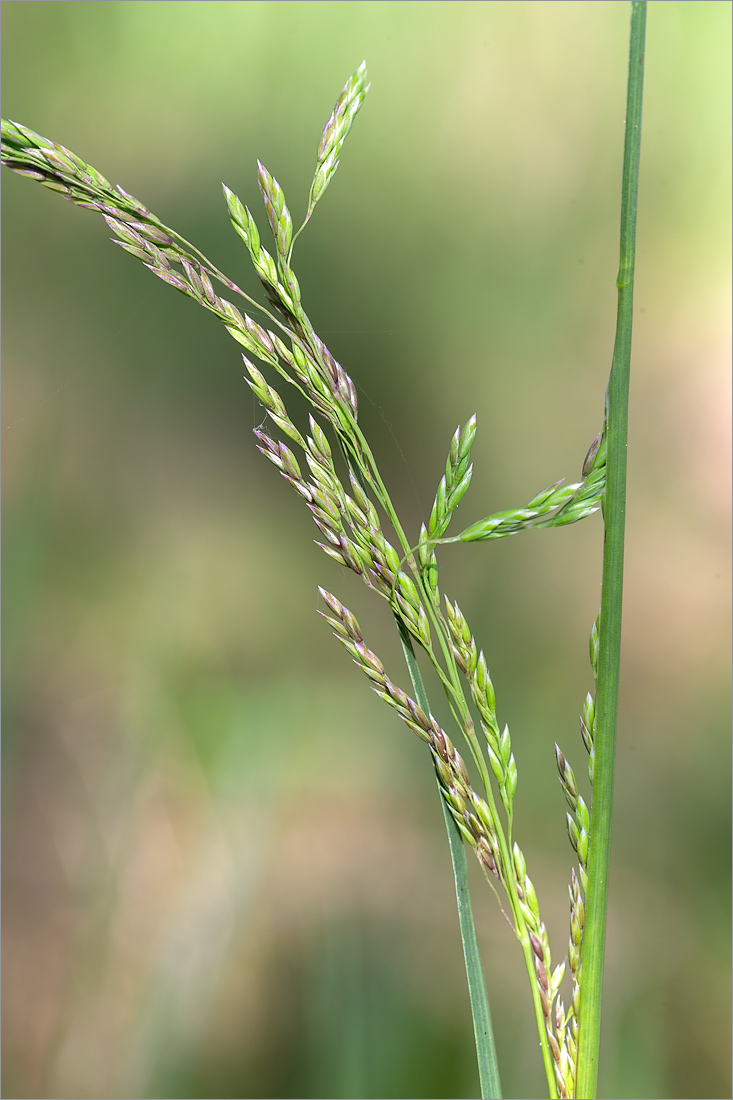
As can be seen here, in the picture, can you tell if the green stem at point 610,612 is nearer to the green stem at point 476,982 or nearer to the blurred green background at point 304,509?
the green stem at point 476,982

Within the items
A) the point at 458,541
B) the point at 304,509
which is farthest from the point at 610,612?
the point at 304,509

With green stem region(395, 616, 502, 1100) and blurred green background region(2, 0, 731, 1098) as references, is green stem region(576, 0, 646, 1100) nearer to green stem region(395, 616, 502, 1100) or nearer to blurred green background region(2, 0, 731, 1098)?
green stem region(395, 616, 502, 1100)

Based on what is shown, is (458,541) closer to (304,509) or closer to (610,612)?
(610,612)

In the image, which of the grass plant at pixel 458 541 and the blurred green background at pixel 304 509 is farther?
the blurred green background at pixel 304 509

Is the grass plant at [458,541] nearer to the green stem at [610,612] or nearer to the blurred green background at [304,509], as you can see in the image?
the green stem at [610,612]

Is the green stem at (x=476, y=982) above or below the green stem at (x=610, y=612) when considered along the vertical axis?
below

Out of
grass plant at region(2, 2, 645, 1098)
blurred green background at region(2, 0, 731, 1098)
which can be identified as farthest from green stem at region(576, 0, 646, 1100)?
blurred green background at region(2, 0, 731, 1098)

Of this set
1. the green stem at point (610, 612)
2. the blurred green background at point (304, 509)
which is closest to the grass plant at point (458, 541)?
the green stem at point (610, 612)
